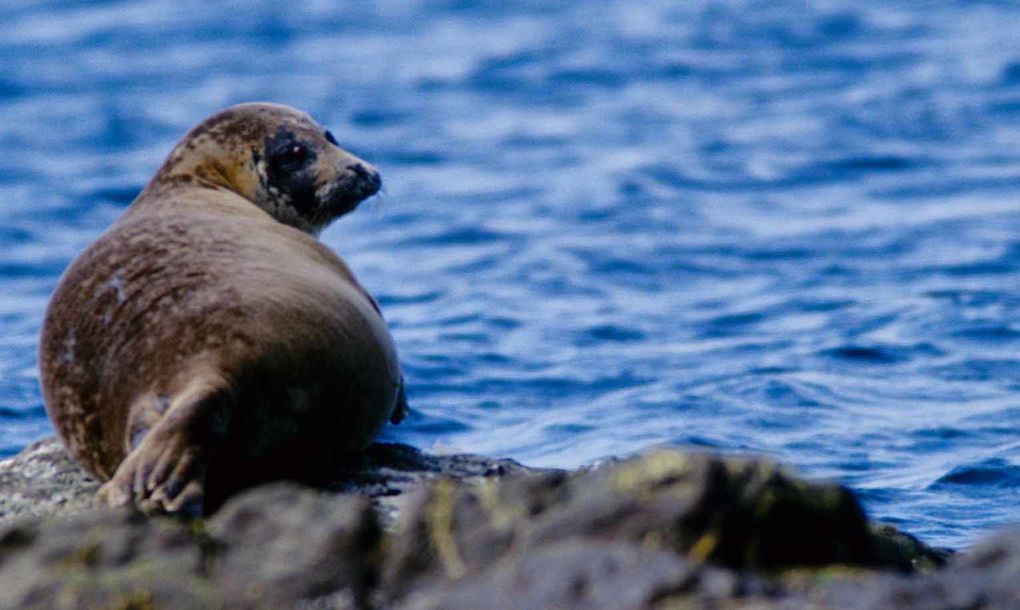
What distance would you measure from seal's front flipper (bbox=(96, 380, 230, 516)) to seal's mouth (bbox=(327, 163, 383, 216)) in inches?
106

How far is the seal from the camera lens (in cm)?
614

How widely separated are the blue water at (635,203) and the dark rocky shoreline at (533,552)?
14.3ft

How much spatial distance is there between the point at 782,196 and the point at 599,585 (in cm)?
1418

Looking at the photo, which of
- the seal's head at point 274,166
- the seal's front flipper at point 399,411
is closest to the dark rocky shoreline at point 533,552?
the seal's front flipper at point 399,411

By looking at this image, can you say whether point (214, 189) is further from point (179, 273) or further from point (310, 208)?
point (179, 273)

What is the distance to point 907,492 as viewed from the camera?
9.16 m

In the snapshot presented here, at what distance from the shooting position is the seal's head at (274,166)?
8.62m

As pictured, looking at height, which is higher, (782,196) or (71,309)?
(71,309)

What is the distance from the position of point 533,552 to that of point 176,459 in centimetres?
211

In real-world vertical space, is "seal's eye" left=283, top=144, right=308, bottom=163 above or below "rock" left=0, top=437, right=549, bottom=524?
above

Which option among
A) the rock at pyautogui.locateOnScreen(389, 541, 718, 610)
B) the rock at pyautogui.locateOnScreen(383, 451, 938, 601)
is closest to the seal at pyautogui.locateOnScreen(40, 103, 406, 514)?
the rock at pyautogui.locateOnScreen(383, 451, 938, 601)

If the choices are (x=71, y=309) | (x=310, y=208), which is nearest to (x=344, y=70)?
(x=310, y=208)

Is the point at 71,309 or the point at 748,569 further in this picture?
the point at 71,309

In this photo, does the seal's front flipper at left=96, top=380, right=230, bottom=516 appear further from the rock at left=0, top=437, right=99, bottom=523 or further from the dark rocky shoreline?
the dark rocky shoreline
